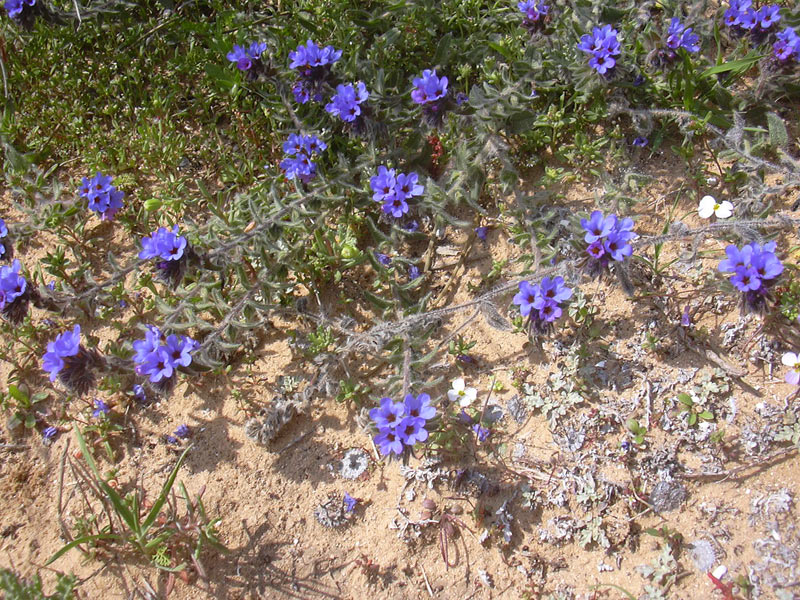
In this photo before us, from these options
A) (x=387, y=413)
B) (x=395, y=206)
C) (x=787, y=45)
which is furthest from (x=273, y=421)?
(x=787, y=45)

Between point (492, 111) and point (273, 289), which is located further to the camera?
point (492, 111)

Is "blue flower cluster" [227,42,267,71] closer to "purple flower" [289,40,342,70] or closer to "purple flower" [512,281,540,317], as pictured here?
"purple flower" [289,40,342,70]

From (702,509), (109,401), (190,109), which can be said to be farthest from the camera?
(190,109)

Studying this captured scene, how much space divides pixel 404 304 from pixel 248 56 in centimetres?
184

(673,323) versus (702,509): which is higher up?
(673,323)

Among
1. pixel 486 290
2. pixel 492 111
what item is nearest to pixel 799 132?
pixel 492 111

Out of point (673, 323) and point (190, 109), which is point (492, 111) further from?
point (190, 109)

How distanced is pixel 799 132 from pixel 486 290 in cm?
227

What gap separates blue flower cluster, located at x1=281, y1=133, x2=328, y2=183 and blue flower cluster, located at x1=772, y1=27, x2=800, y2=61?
2.81m

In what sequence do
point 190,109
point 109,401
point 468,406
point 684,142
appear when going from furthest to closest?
point 190,109, point 684,142, point 109,401, point 468,406

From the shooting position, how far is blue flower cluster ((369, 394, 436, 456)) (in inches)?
114

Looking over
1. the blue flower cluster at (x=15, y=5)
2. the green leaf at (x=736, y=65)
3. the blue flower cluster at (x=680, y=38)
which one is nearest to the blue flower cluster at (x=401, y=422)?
the blue flower cluster at (x=680, y=38)

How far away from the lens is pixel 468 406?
347cm

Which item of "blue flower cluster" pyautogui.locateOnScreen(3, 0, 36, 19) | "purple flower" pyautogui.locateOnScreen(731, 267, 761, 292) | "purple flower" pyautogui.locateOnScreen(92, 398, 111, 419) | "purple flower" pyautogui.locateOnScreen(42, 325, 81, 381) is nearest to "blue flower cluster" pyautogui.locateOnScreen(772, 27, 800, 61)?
"purple flower" pyautogui.locateOnScreen(731, 267, 761, 292)
